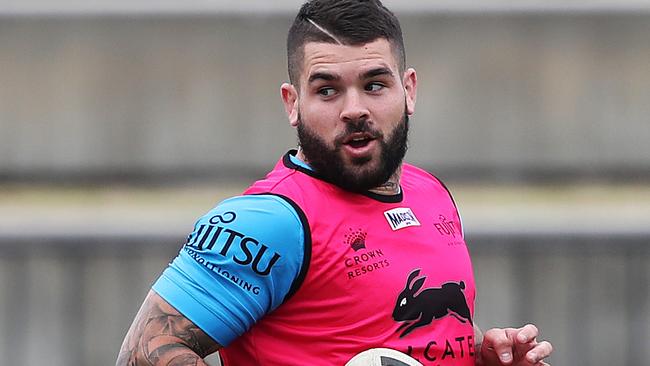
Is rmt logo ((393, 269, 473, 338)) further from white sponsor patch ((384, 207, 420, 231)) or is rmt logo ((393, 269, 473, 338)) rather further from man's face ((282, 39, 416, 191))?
man's face ((282, 39, 416, 191))

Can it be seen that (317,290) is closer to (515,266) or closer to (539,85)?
(515,266)

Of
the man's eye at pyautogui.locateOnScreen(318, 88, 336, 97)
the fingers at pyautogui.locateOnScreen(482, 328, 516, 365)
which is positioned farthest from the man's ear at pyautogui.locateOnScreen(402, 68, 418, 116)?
the fingers at pyautogui.locateOnScreen(482, 328, 516, 365)

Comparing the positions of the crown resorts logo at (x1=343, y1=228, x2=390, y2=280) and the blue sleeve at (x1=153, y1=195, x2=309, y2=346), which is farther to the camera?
the crown resorts logo at (x1=343, y1=228, x2=390, y2=280)

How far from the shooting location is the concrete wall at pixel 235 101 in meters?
7.33

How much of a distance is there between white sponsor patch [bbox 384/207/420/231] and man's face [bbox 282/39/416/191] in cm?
12

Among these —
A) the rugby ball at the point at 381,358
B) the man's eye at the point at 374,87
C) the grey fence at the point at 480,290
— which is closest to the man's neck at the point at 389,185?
the man's eye at the point at 374,87

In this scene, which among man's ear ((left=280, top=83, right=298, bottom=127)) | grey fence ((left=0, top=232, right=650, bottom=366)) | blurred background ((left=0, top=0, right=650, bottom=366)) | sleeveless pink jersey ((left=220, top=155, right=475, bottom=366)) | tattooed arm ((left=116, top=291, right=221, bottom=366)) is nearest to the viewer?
tattooed arm ((left=116, top=291, right=221, bottom=366))

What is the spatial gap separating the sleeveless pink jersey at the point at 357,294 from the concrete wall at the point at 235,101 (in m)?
3.80

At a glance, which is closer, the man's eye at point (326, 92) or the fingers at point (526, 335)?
the man's eye at point (326, 92)

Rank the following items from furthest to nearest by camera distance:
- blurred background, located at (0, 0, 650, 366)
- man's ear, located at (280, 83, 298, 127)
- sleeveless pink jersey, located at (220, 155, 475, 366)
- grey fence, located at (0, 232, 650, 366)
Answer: blurred background, located at (0, 0, 650, 366) → grey fence, located at (0, 232, 650, 366) → man's ear, located at (280, 83, 298, 127) → sleeveless pink jersey, located at (220, 155, 475, 366)

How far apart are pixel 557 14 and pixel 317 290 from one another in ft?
14.8

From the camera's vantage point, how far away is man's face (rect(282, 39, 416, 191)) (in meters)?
3.42

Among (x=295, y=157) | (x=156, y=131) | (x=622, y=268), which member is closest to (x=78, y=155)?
(x=156, y=131)

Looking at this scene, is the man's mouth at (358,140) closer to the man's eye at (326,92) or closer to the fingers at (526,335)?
the man's eye at (326,92)
